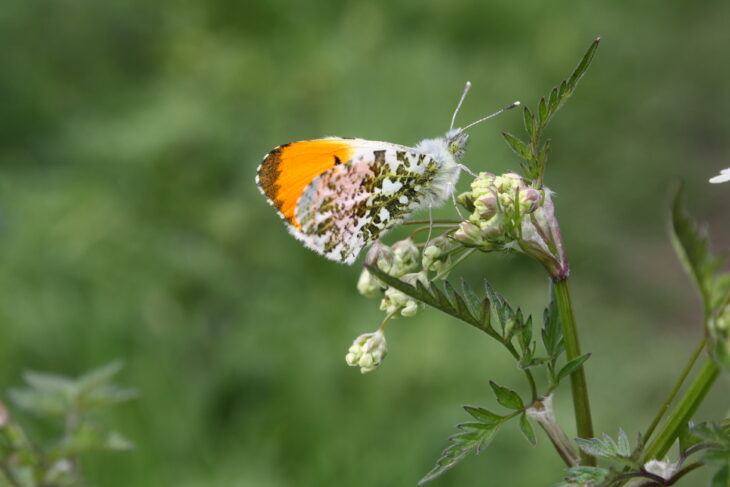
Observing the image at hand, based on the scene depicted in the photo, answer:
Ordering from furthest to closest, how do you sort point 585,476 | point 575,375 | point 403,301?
1. point 403,301
2. point 575,375
3. point 585,476

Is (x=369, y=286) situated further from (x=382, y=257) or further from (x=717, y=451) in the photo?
(x=717, y=451)

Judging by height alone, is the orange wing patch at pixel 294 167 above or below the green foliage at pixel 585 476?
above

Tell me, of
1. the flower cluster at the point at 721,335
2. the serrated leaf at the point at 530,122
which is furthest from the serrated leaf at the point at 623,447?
the serrated leaf at the point at 530,122

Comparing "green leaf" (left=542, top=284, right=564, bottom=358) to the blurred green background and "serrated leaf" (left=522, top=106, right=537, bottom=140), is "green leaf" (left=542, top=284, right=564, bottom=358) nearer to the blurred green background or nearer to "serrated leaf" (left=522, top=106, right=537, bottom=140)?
"serrated leaf" (left=522, top=106, right=537, bottom=140)

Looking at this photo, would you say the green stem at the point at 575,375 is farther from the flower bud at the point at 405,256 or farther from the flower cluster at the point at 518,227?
the flower bud at the point at 405,256

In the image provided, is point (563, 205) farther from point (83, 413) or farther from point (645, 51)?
point (83, 413)

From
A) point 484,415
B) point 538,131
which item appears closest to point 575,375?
point 484,415

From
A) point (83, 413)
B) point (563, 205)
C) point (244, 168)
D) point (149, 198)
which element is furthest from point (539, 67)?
point (83, 413)
